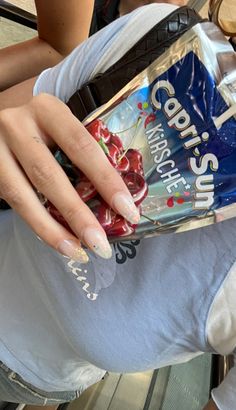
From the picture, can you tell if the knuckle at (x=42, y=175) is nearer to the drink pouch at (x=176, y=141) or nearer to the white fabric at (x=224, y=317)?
the drink pouch at (x=176, y=141)

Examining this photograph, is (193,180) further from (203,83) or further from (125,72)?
(125,72)

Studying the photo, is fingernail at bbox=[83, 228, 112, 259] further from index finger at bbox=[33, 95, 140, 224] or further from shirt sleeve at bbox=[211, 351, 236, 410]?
shirt sleeve at bbox=[211, 351, 236, 410]

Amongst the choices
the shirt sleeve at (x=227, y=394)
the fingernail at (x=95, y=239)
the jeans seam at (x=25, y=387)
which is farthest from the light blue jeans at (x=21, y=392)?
the fingernail at (x=95, y=239)

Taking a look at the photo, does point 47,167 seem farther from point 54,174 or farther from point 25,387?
point 25,387

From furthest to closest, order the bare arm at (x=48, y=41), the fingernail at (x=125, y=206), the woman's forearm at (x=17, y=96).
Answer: the bare arm at (x=48, y=41) → the woman's forearm at (x=17, y=96) → the fingernail at (x=125, y=206)

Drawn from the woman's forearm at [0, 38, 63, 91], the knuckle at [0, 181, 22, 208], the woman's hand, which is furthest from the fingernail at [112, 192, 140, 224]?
the woman's forearm at [0, 38, 63, 91]

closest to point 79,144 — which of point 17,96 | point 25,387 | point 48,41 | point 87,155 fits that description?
point 87,155

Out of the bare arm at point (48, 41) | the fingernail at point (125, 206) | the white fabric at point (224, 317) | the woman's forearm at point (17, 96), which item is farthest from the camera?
the bare arm at point (48, 41)
